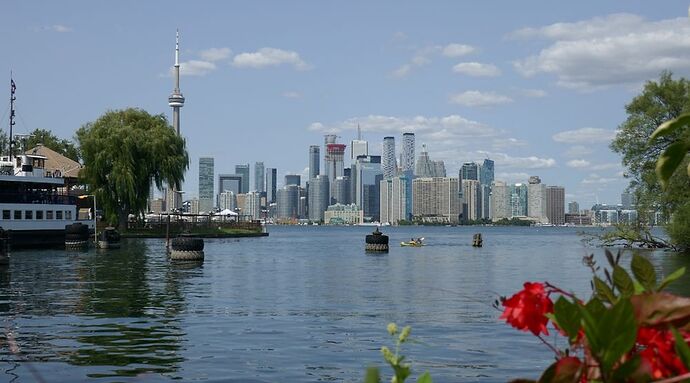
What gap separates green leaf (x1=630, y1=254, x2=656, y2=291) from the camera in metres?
2.38

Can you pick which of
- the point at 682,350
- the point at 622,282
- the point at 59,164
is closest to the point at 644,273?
the point at 622,282

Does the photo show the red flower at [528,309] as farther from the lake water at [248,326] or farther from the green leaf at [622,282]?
the lake water at [248,326]

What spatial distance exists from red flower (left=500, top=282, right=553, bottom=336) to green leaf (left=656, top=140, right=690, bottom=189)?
707mm

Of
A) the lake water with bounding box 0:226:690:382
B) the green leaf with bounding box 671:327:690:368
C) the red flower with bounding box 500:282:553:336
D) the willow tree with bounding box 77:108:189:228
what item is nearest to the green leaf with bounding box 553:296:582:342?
the red flower with bounding box 500:282:553:336

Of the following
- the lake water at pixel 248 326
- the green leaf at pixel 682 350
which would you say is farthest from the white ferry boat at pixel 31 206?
the green leaf at pixel 682 350

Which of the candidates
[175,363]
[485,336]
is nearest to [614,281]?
[175,363]

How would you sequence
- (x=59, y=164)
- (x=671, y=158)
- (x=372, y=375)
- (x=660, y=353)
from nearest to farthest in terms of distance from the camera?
(x=372, y=375)
(x=660, y=353)
(x=671, y=158)
(x=59, y=164)

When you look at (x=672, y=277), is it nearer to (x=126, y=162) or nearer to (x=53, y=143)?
(x=126, y=162)

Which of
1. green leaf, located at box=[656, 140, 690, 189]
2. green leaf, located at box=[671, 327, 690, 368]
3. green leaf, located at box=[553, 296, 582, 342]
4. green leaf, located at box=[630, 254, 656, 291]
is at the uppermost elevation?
green leaf, located at box=[656, 140, 690, 189]

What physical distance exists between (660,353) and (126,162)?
72896 millimetres

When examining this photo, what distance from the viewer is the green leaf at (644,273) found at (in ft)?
7.81

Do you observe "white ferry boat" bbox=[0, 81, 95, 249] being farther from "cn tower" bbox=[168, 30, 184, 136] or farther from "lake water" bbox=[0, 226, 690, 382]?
"cn tower" bbox=[168, 30, 184, 136]

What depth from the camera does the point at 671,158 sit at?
2562 mm

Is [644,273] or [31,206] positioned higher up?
[31,206]
